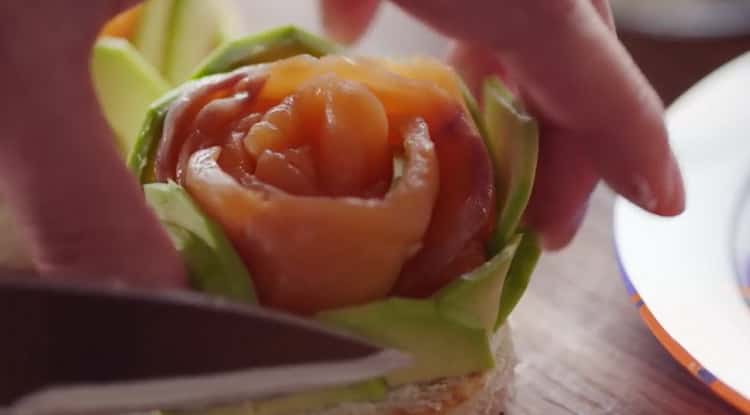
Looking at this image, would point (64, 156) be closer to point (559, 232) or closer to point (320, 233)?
point (320, 233)

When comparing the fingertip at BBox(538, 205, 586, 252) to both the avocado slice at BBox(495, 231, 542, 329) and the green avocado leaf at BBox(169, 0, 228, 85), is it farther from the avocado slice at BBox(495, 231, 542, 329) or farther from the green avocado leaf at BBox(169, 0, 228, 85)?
the green avocado leaf at BBox(169, 0, 228, 85)

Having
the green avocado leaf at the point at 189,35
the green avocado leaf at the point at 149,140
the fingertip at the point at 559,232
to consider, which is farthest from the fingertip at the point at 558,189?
the green avocado leaf at the point at 189,35

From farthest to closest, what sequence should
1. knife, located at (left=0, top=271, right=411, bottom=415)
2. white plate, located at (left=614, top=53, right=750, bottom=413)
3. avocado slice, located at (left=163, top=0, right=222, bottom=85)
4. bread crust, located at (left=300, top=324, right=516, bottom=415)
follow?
avocado slice, located at (left=163, top=0, right=222, bottom=85) → white plate, located at (left=614, top=53, right=750, bottom=413) → bread crust, located at (left=300, top=324, right=516, bottom=415) → knife, located at (left=0, top=271, right=411, bottom=415)

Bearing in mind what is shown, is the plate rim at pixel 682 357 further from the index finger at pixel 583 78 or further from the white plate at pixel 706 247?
the index finger at pixel 583 78

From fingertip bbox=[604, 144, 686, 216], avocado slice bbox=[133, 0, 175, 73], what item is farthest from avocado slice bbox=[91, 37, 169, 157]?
fingertip bbox=[604, 144, 686, 216]

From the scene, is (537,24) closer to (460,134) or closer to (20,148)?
(460,134)
